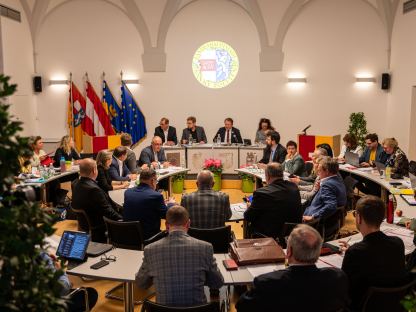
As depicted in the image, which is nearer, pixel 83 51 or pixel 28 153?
pixel 28 153

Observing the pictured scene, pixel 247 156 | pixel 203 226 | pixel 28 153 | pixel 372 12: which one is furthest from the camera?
pixel 372 12

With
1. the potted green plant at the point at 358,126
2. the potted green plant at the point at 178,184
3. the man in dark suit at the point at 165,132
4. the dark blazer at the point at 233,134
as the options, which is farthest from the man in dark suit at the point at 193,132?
the potted green plant at the point at 358,126

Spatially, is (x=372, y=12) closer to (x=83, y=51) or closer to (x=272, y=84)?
(x=272, y=84)

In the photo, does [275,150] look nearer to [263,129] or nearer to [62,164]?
[263,129]

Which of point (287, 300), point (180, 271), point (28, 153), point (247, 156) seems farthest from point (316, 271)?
point (247, 156)

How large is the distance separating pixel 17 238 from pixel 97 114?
1064cm

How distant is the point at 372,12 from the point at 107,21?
667 centimetres

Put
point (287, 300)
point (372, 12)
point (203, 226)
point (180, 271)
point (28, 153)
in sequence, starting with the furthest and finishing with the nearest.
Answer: point (372, 12) < point (203, 226) < point (180, 271) < point (287, 300) < point (28, 153)

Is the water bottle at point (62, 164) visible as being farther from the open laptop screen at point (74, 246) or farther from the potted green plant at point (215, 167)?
the open laptop screen at point (74, 246)

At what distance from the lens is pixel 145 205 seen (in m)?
4.98

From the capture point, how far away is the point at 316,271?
2.84m

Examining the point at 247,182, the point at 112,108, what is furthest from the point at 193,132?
the point at 112,108

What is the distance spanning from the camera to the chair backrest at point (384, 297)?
10.3 feet

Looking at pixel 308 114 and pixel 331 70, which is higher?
pixel 331 70
